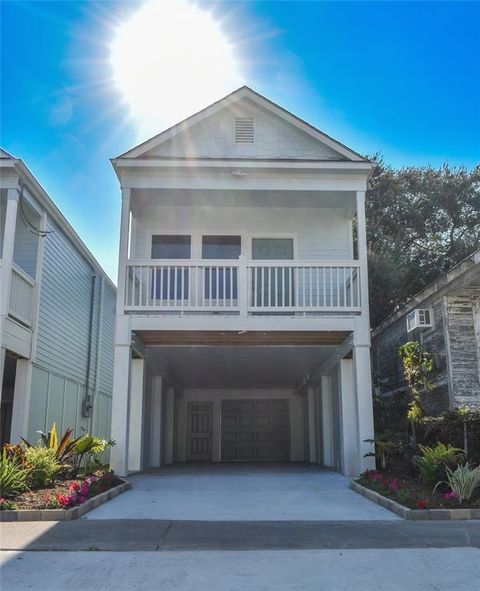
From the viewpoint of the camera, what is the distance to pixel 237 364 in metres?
13.6

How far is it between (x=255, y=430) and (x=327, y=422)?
4.82 metres

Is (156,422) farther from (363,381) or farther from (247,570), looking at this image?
(247,570)

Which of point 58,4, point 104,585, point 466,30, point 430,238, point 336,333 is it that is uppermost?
point 430,238

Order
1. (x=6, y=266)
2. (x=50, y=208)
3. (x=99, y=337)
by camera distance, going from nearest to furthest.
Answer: (x=6, y=266)
(x=50, y=208)
(x=99, y=337)

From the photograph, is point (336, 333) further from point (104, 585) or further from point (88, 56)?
point (104, 585)

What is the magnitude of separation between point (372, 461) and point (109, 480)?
4.33 metres

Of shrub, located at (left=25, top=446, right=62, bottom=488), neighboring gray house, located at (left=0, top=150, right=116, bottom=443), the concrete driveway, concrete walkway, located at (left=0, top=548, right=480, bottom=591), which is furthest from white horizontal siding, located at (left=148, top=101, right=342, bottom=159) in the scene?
concrete walkway, located at (left=0, top=548, right=480, bottom=591)

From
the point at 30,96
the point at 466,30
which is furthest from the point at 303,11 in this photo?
the point at 30,96

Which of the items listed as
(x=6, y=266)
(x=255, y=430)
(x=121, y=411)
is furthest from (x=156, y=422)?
(x=6, y=266)

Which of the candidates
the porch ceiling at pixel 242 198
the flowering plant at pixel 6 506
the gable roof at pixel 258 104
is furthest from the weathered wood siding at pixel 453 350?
the flowering plant at pixel 6 506

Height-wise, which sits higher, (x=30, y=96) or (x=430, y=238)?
(x=430, y=238)

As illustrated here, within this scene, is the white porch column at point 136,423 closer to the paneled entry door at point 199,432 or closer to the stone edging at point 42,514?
the stone edging at point 42,514

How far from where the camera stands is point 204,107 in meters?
12.3

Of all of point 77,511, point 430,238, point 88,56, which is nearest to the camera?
point 77,511
